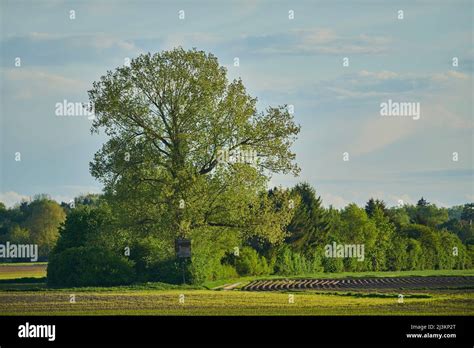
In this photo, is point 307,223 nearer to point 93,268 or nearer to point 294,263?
point 294,263

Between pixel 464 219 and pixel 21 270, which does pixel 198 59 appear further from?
pixel 464 219

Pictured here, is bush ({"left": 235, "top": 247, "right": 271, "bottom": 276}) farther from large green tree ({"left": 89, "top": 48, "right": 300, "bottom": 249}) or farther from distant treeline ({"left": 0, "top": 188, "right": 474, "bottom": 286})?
large green tree ({"left": 89, "top": 48, "right": 300, "bottom": 249})

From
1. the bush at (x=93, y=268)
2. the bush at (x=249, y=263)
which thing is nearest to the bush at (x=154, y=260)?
the bush at (x=93, y=268)

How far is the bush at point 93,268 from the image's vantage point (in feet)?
Answer: 199

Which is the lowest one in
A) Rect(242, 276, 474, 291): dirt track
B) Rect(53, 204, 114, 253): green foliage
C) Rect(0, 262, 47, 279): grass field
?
Rect(242, 276, 474, 291): dirt track

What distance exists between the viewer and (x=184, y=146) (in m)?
61.2

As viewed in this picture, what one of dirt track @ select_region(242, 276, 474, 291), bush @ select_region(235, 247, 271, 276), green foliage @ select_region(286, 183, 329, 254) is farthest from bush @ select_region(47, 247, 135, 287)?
green foliage @ select_region(286, 183, 329, 254)

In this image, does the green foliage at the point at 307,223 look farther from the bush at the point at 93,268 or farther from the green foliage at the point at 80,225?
the bush at the point at 93,268

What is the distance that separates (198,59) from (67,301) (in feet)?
71.4

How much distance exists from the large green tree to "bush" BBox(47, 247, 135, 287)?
2.82 meters

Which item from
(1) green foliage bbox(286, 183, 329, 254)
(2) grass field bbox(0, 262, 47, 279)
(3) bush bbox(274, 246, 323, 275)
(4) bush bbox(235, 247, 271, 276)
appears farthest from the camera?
(1) green foliage bbox(286, 183, 329, 254)

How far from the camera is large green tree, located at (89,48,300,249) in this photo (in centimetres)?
6047

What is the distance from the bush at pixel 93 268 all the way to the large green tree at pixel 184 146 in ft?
9.26
